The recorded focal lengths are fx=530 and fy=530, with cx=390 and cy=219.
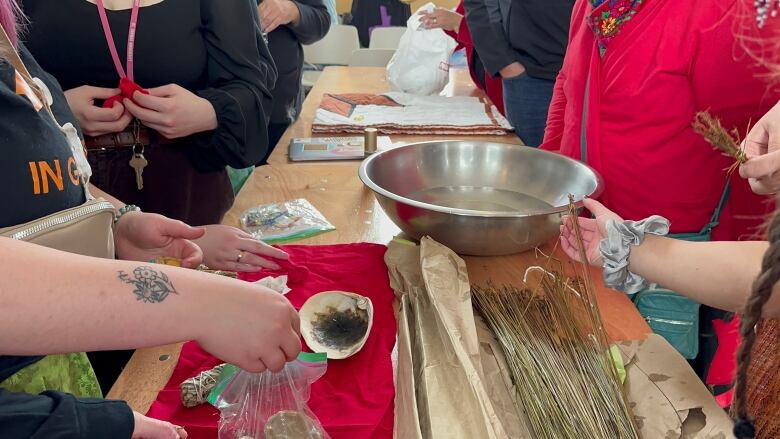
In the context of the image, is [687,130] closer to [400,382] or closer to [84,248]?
[400,382]

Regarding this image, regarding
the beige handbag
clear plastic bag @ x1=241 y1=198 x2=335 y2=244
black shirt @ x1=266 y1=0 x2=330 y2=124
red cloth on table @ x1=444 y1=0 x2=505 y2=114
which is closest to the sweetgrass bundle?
clear plastic bag @ x1=241 y1=198 x2=335 y2=244

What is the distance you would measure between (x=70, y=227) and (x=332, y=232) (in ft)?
2.03

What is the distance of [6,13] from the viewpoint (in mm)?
808

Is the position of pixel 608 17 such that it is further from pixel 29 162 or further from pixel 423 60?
pixel 423 60

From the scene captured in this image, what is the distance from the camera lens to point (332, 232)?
123 centimetres

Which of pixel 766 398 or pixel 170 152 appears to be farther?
pixel 170 152

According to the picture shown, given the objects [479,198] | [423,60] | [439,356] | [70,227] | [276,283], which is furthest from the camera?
[423,60]

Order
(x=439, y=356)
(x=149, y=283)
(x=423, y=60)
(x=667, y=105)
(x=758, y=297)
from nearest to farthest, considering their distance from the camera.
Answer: (x=758, y=297) < (x=149, y=283) < (x=439, y=356) < (x=667, y=105) < (x=423, y=60)

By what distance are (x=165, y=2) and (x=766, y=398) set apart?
1377 mm

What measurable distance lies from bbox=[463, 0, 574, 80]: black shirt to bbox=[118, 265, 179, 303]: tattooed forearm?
5.92ft

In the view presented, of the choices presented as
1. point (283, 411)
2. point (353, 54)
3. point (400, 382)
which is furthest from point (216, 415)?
point (353, 54)

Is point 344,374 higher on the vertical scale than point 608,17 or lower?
lower

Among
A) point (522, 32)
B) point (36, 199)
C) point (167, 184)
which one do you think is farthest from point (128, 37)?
point (522, 32)

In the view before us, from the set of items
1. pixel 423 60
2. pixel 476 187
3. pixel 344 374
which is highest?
pixel 423 60
